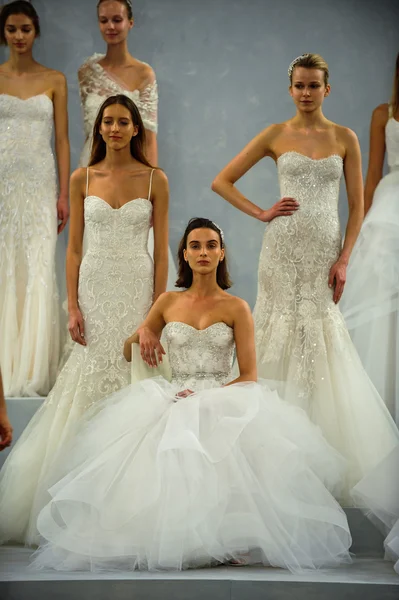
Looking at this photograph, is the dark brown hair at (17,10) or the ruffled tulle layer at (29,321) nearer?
the ruffled tulle layer at (29,321)

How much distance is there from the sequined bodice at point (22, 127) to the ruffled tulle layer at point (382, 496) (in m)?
2.40

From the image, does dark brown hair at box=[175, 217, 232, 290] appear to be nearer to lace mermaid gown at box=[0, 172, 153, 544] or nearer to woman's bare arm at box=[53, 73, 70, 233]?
lace mermaid gown at box=[0, 172, 153, 544]

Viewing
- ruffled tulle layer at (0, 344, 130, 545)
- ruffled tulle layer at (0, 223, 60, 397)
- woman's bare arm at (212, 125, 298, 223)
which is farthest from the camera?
ruffled tulle layer at (0, 223, 60, 397)

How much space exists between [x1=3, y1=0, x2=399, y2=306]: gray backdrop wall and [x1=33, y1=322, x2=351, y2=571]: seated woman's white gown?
2.42m

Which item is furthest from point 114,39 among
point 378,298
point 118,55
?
point 378,298

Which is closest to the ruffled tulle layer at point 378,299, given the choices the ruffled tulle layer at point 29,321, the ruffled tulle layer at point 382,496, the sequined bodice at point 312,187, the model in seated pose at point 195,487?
the sequined bodice at point 312,187

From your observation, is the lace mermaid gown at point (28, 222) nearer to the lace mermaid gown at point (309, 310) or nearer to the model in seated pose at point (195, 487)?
the lace mermaid gown at point (309, 310)

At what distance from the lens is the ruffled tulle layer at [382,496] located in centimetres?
410

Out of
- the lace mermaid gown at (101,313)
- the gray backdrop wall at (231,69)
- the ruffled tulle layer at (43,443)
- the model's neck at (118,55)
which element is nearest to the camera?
the ruffled tulle layer at (43,443)

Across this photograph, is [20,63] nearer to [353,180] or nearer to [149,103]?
[149,103]

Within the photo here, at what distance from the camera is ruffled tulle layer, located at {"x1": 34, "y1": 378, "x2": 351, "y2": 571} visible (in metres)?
3.76

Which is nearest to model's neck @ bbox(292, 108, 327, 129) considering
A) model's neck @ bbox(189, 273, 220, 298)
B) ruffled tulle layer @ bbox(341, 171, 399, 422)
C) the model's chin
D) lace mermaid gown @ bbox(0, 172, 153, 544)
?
ruffled tulle layer @ bbox(341, 171, 399, 422)
